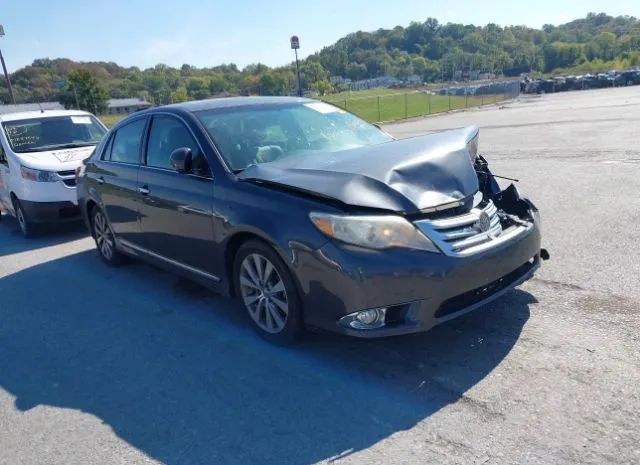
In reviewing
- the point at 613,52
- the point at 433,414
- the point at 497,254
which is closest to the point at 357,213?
the point at 497,254

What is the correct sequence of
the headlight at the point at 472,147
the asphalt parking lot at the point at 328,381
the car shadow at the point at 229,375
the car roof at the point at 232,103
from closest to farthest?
the asphalt parking lot at the point at 328,381 → the car shadow at the point at 229,375 → the headlight at the point at 472,147 → the car roof at the point at 232,103

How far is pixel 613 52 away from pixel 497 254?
15074 cm

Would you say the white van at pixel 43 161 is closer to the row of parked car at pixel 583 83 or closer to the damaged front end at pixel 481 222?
the damaged front end at pixel 481 222

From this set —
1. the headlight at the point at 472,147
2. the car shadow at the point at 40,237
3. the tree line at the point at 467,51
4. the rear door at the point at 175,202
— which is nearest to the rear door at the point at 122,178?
the rear door at the point at 175,202

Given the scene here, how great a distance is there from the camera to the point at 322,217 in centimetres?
338

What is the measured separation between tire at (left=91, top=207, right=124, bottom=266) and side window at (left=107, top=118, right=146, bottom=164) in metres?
0.79

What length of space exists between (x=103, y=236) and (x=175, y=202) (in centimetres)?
221

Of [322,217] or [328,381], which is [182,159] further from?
[328,381]

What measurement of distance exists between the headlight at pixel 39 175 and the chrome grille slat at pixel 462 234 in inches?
259

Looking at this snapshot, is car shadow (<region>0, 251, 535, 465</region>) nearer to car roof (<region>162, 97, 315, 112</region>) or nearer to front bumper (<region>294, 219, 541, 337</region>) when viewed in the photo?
front bumper (<region>294, 219, 541, 337</region>)

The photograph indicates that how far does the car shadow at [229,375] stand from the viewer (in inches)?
115

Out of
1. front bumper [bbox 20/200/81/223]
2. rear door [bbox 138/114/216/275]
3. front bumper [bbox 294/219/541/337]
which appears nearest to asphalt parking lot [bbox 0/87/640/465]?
front bumper [bbox 294/219/541/337]

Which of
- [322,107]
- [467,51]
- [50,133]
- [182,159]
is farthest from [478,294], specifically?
[467,51]

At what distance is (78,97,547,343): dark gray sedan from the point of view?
3268mm
